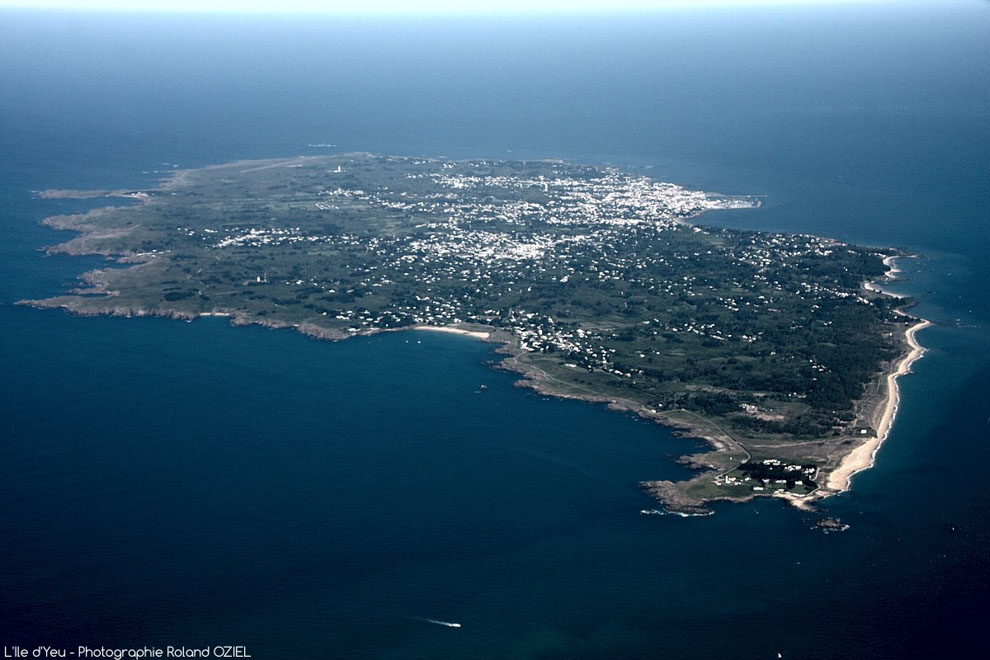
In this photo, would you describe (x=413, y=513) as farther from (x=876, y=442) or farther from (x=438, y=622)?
(x=876, y=442)

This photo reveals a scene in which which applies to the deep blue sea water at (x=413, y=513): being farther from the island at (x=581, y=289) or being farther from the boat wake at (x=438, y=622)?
the island at (x=581, y=289)

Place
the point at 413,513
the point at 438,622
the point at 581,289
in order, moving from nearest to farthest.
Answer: the point at 438,622, the point at 413,513, the point at 581,289

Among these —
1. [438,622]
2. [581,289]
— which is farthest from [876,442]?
[581,289]

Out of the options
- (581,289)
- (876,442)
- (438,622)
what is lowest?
(438,622)

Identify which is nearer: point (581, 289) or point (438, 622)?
point (438, 622)

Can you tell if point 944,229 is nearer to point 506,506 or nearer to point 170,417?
point 506,506

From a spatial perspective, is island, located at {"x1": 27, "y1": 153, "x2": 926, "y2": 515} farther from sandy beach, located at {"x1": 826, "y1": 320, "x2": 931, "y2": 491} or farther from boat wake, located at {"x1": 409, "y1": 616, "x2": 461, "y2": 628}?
boat wake, located at {"x1": 409, "y1": 616, "x2": 461, "y2": 628}

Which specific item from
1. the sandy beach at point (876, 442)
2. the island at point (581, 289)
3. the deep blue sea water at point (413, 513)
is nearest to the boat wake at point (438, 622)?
the deep blue sea water at point (413, 513)
